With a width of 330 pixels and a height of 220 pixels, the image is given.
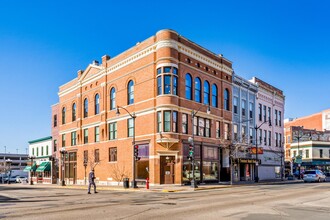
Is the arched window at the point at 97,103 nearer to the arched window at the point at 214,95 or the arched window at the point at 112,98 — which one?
the arched window at the point at 112,98

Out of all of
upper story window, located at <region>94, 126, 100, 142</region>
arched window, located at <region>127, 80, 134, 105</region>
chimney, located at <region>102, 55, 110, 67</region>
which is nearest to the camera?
arched window, located at <region>127, 80, 134, 105</region>

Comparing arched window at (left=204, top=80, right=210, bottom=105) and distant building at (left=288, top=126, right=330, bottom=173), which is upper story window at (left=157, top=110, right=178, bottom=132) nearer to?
arched window at (left=204, top=80, right=210, bottom=105)

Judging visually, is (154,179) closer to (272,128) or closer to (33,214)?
(33,214)

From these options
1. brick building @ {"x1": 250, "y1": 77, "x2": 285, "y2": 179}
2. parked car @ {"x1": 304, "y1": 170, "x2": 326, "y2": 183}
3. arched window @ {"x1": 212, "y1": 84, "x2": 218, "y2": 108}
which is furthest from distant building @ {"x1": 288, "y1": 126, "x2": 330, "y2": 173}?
arched window @ {"x1": 212, "y1": 84, "x2": 218, "y2": 108}

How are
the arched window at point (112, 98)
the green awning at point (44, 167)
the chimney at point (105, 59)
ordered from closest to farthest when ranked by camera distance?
the arched window at point (112, 98), the chimney at point (105, 59), the green awning at point (44, 167)

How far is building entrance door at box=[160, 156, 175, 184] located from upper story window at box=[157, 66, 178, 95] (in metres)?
6.95

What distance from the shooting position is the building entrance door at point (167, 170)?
3488 centimetres

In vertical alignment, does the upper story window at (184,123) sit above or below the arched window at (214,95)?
below

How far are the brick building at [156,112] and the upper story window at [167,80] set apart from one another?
0.11m

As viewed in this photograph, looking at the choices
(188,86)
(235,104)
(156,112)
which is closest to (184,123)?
(156,112)

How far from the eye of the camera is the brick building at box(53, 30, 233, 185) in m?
35.3

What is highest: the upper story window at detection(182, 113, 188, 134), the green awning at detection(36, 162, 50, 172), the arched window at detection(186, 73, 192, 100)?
the arched window at detection(186, 73, 192, 100)

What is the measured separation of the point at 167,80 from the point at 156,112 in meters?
3.59

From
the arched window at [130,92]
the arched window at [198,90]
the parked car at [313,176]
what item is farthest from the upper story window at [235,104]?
the arched window at [130,92]
